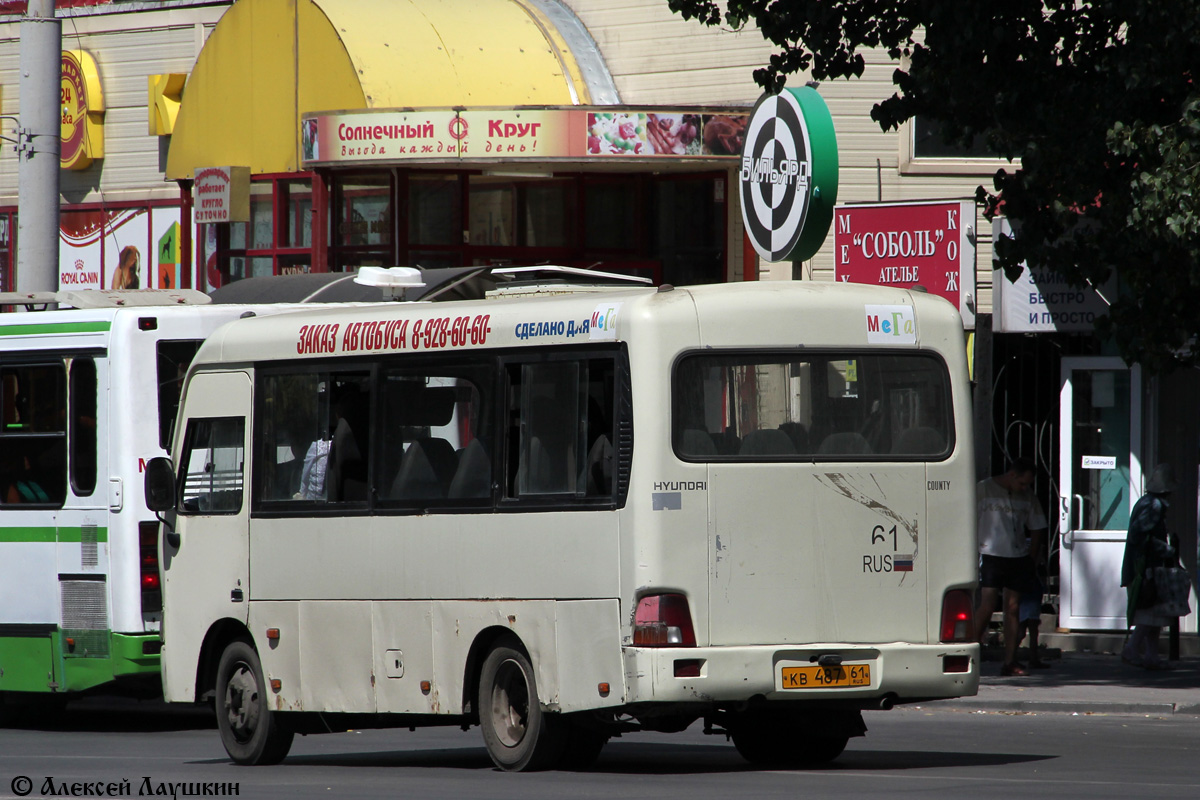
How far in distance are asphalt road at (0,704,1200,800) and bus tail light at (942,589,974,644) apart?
0.70 meters

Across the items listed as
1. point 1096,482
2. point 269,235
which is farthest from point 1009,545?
point 269,235

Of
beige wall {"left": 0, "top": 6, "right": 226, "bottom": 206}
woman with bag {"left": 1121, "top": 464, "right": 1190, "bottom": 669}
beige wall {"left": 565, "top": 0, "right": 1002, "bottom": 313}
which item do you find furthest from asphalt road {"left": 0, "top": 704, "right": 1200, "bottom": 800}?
beige wall {"left": 0, "top": 6, "right": 226, "bottom": 206}

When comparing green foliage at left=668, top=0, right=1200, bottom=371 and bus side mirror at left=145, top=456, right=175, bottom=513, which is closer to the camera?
bus side mirror at left=145, top=456, right=175, bottom=513

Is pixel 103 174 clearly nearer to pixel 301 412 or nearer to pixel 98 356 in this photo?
pixel 98 356

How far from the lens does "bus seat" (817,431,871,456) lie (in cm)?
1041

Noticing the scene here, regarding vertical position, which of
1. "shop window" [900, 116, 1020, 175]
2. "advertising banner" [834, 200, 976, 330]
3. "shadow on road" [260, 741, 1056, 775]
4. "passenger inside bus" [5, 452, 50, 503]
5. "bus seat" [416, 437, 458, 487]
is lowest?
"shadow on road" [260, 741, 1056, 775]

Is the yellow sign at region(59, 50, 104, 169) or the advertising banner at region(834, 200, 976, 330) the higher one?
the yellow sign at region(59, 50, 104, 169)

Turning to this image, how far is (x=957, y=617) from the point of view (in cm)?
1059

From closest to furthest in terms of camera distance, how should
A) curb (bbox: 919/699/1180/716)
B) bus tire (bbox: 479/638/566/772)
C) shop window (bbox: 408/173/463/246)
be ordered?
bus tire (bbox: 479/638/566/772) < curb (bbox: 919/699/1180/716) < shop window (bbox: 408/173/463/246)

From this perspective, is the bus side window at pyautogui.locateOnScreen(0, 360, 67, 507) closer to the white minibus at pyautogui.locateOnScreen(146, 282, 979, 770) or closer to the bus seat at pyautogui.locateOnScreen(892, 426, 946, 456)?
the white minibus at pyautogui.locateOnScreen(146, 282, 979, 770)

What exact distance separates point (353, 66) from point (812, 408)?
11841mm

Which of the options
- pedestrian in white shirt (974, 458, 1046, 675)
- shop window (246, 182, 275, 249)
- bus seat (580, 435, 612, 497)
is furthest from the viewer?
shop window (246, 182, 275, 249)

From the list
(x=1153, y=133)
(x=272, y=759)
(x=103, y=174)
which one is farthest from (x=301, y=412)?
(x=103, y=174)

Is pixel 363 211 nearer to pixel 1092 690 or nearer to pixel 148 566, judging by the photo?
pixel 148 566
